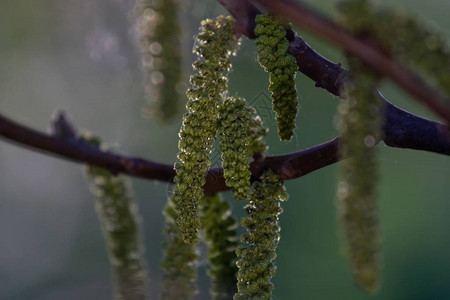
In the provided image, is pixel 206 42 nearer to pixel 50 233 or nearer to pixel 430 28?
pixel 430 28

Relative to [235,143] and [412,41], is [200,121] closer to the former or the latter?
[235,143]

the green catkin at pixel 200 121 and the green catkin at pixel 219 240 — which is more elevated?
the green catkin at pixel 200 121

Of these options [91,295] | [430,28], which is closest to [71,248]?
[91,295]

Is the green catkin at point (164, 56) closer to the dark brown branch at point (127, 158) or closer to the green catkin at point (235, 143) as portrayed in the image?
the green catkin at point (235, 143)

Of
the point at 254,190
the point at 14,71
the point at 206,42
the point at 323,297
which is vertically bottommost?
the point at 323,297

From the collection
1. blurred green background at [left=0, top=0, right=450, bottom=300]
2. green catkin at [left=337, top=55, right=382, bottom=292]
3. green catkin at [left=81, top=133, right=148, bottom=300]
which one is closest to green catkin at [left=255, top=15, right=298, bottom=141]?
green catkin at [left=337, top=55, right=382, bottom=292]

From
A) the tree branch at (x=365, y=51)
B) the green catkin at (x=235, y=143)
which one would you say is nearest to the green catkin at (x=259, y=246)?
the green catkin at (x=235, y=143)

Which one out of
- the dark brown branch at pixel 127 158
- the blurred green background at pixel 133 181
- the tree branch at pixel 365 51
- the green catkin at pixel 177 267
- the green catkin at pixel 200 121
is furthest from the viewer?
the blurred green background at pixel 133 181
